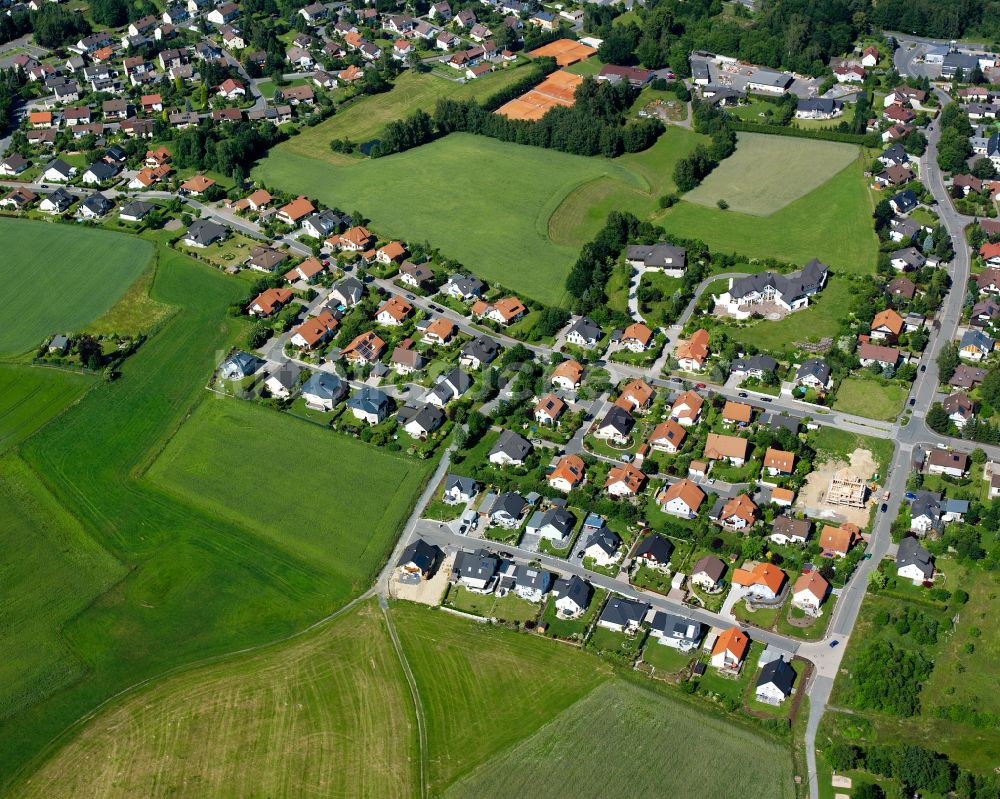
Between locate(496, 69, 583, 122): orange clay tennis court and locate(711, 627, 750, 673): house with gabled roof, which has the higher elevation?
locate(496, 69, 583, 122): orange clay tennis court

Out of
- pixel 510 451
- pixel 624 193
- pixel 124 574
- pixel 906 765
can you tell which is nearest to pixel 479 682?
pixel 510 451

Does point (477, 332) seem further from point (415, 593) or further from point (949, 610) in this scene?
point (949, 610)

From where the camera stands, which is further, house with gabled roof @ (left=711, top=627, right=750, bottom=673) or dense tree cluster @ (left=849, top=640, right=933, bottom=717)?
house with gabled roof @ (left=711, top=627, right=750, bottom=673)

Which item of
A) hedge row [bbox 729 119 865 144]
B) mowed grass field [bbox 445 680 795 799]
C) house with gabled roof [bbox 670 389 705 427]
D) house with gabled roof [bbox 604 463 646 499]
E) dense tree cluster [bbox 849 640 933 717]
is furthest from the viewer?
hedge row [bbox 729 119 865 144]

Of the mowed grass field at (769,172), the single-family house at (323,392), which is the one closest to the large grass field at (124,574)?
the single-family house at (323,392)

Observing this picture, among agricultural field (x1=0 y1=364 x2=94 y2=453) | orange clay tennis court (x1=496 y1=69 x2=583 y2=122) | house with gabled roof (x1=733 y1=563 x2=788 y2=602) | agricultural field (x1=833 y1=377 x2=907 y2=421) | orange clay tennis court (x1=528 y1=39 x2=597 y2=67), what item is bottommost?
agricultural field (x1=0 y1=364 x2=94 y2=453)

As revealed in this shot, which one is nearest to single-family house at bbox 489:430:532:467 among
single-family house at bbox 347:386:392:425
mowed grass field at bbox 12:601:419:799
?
single-family house at bbox 347:386:392:425

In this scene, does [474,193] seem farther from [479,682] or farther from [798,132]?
[479,682]

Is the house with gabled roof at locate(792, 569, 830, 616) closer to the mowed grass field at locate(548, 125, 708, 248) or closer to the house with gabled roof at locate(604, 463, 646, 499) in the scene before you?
the house with gabled roof at locate(604, 463, 646, 499)
